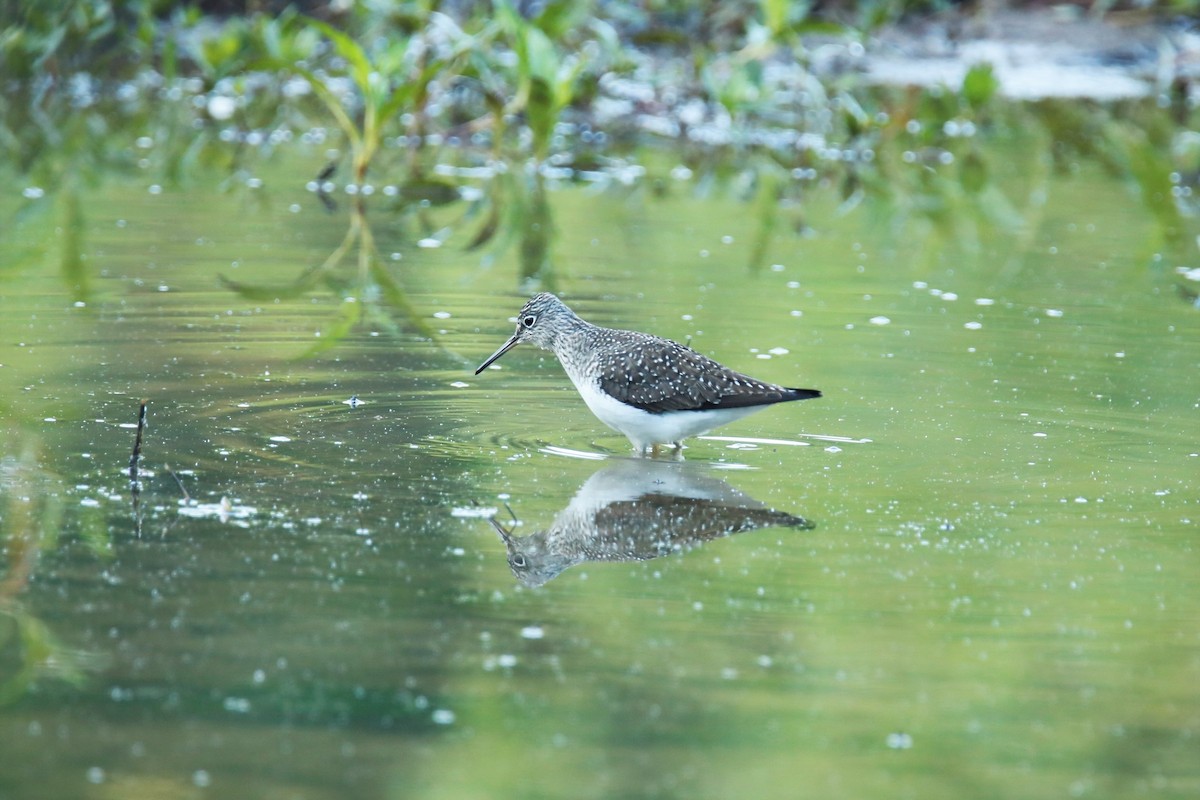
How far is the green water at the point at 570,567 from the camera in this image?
4910mm

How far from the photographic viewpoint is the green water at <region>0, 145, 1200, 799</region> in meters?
4.91

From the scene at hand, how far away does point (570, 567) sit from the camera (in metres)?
6.53

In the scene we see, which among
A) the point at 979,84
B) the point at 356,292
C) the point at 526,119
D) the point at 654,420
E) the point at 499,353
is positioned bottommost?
the point at 526,119

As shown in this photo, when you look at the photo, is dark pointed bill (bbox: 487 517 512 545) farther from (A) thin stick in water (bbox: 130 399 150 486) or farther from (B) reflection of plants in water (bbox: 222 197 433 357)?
(B) reflection of plants in water (bbox: 222 197 433 357)

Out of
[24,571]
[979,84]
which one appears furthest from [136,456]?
[979,84]

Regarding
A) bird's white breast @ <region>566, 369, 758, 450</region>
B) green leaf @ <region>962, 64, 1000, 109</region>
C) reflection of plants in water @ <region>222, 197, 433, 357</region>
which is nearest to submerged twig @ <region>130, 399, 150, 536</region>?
bird's white breast @ <region>566, 369, 758, 450</region>

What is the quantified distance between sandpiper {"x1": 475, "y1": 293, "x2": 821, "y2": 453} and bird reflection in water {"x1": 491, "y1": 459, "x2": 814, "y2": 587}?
0.77ft

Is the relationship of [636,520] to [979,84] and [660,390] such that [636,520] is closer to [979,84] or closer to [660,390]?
[660,390]

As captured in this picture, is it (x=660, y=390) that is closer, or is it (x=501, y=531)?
(x=501, y=531)

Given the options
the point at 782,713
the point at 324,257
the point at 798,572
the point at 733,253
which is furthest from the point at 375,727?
the point at 733,253

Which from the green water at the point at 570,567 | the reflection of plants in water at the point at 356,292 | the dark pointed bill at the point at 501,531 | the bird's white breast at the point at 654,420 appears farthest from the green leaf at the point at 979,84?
the dark pointed bill at the point at 501,531

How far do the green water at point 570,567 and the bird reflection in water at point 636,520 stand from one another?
0.08 meters

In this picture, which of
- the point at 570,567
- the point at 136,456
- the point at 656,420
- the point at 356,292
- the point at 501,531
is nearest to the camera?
the point at 570,567

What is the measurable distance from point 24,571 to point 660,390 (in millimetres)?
3155
